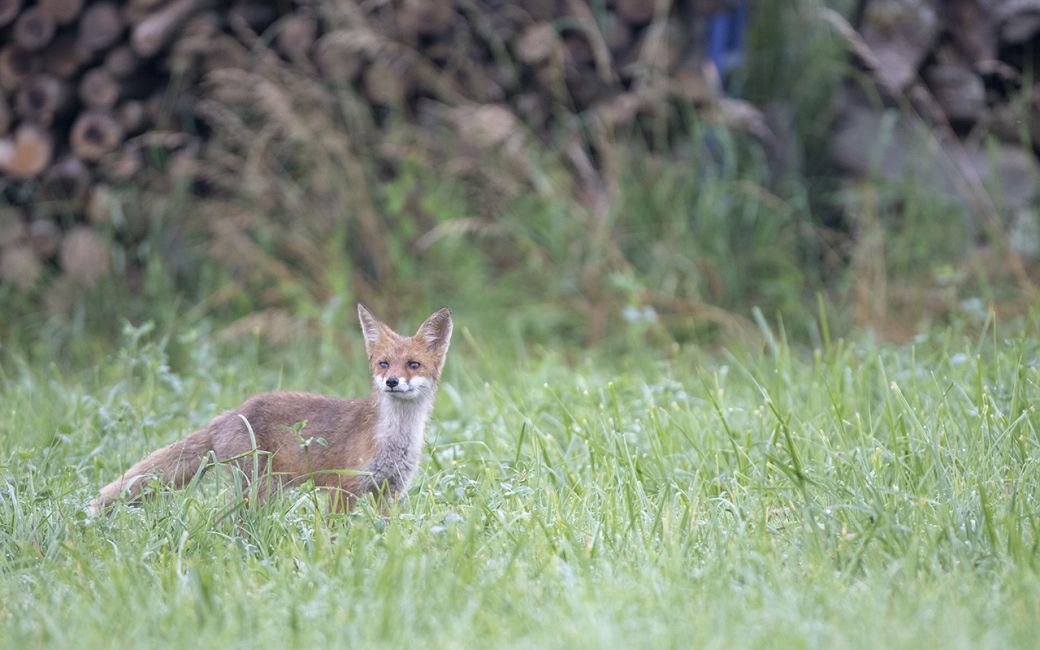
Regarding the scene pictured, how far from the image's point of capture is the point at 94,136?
274 inches

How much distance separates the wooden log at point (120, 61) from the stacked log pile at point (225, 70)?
0.04ft

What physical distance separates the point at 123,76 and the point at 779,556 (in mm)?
5163

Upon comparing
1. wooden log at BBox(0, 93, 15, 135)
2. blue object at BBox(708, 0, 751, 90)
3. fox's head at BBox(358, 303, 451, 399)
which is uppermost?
wooden log at BBox(0, 93, 15, 135)

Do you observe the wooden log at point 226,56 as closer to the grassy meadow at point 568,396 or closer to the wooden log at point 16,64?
the grassy meadow at point 568,396

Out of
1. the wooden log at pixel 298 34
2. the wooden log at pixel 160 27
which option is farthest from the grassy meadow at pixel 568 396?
the wooden log at pixel 160 27

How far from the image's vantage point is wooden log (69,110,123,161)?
696cm

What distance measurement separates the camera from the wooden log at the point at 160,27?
6.84 metres

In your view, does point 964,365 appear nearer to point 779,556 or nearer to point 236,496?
point 779,556

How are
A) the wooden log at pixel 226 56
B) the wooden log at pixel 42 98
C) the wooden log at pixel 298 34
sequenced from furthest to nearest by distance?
the wooden log at pixel 298 34 → the wooden log at pixel 226 56 → the wooden log at pixel 42 98

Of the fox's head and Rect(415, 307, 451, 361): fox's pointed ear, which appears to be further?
Rect(415, 307, 451, 361): fox's pointed ear

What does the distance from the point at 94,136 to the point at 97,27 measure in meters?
0.61

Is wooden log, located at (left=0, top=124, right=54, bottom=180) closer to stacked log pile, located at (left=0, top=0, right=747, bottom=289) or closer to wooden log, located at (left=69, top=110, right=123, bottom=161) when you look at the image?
stacked log pile, located at (left=0, top=0, right=747, bottom=289)

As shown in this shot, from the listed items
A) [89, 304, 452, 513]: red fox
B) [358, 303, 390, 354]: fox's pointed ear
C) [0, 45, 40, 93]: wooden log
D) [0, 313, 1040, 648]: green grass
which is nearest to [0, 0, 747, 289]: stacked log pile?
[0, 45, 40, 93]: wooden log

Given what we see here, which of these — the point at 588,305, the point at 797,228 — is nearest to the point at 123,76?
the point at 588,305
